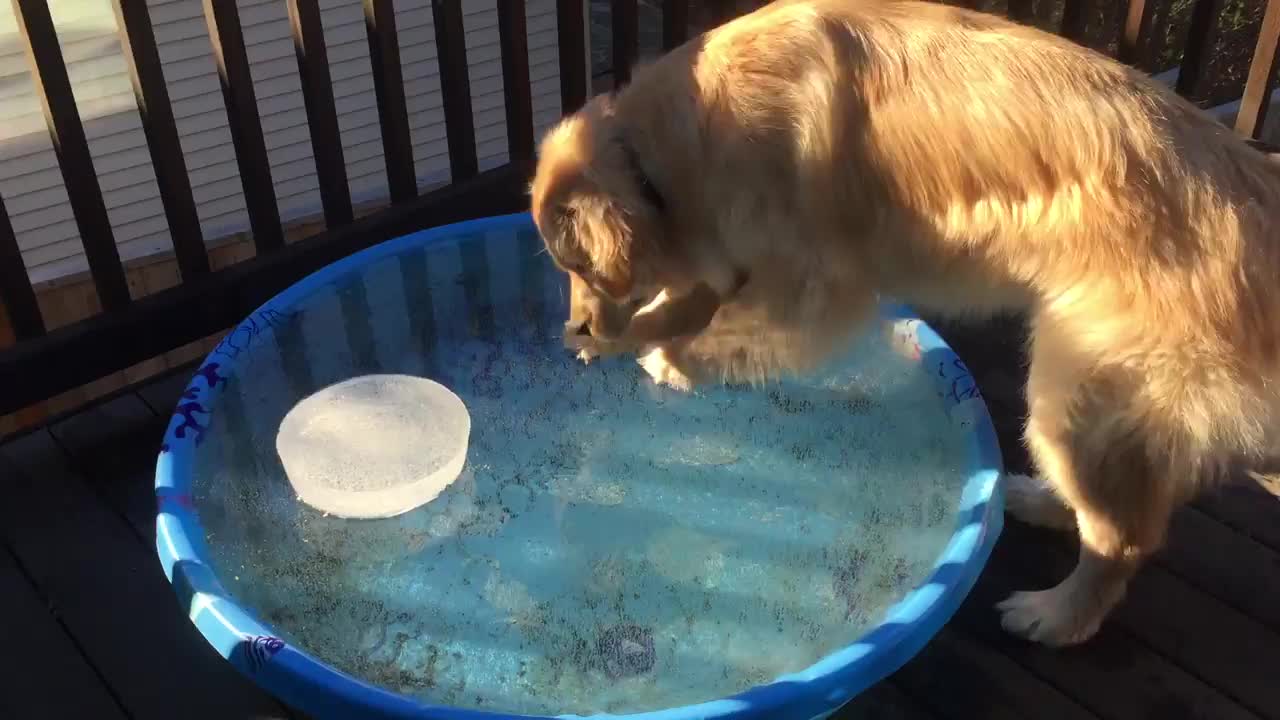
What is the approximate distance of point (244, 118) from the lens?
10.2 feet

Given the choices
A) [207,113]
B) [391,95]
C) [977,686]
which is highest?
[391,95]

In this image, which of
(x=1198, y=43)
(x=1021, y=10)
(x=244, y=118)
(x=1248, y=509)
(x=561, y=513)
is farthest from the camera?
(x=1021, y=10)

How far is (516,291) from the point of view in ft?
10.8

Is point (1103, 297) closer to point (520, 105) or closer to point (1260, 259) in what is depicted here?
point (1260, 259)

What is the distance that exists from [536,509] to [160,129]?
4.95 feet

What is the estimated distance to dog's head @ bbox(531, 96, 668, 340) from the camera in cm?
223

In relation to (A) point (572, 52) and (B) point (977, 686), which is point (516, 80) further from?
(B) point (977, 686)

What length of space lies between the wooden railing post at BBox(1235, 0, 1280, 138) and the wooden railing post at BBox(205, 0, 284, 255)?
10.8ft

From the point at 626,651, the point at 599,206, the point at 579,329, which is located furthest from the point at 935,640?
the point at 599,206

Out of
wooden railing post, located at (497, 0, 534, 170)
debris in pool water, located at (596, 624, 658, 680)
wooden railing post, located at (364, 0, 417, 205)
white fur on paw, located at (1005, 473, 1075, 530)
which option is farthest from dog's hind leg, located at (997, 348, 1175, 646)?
wooden railing post, located at (364, 0, 417, 205)

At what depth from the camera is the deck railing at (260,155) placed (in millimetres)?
2910

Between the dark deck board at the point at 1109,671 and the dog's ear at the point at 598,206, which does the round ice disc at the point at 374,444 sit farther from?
the dark deck board at the point at 1109,671

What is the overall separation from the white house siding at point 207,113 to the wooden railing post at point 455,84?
238 cm

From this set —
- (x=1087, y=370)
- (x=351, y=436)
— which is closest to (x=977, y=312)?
(x=1087, y=370)
